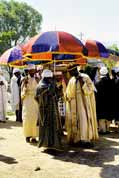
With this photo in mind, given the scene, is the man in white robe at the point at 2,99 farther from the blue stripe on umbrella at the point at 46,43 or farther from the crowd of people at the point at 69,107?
the blue stripe on umbrella at the point at 46,43

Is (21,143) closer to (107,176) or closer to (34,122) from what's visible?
(34,122)

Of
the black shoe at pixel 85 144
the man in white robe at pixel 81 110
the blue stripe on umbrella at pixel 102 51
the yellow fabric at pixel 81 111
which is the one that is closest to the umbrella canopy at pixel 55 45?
the man in white robe at pixel 81 110

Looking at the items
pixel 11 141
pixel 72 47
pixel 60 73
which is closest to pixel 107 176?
pixel 72 47

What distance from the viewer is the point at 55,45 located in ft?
29.3

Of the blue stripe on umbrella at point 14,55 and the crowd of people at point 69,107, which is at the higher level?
the blue stripe on umbrella at point 14,55

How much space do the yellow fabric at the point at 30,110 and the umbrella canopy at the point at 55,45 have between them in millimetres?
1235

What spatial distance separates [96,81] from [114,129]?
1.61m

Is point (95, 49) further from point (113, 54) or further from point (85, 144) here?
point (85, 144)

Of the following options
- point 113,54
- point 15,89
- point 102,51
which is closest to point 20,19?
point 15,89

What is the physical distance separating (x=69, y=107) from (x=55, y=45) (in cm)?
155

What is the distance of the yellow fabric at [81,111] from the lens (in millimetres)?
9531

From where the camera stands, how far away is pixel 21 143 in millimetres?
10320

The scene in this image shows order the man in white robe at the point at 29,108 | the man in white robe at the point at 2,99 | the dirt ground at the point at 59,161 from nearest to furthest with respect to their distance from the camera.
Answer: the dirt ground at the point at 59,161 < the man in white robe at the point at 29,108 < the man in white robe at the point at 2,99

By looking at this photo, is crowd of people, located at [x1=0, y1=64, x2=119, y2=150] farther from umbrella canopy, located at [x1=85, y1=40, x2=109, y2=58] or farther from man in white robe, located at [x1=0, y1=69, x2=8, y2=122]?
man in white robe, located at [x1=0, y1=69, x2=8, y2=122]
